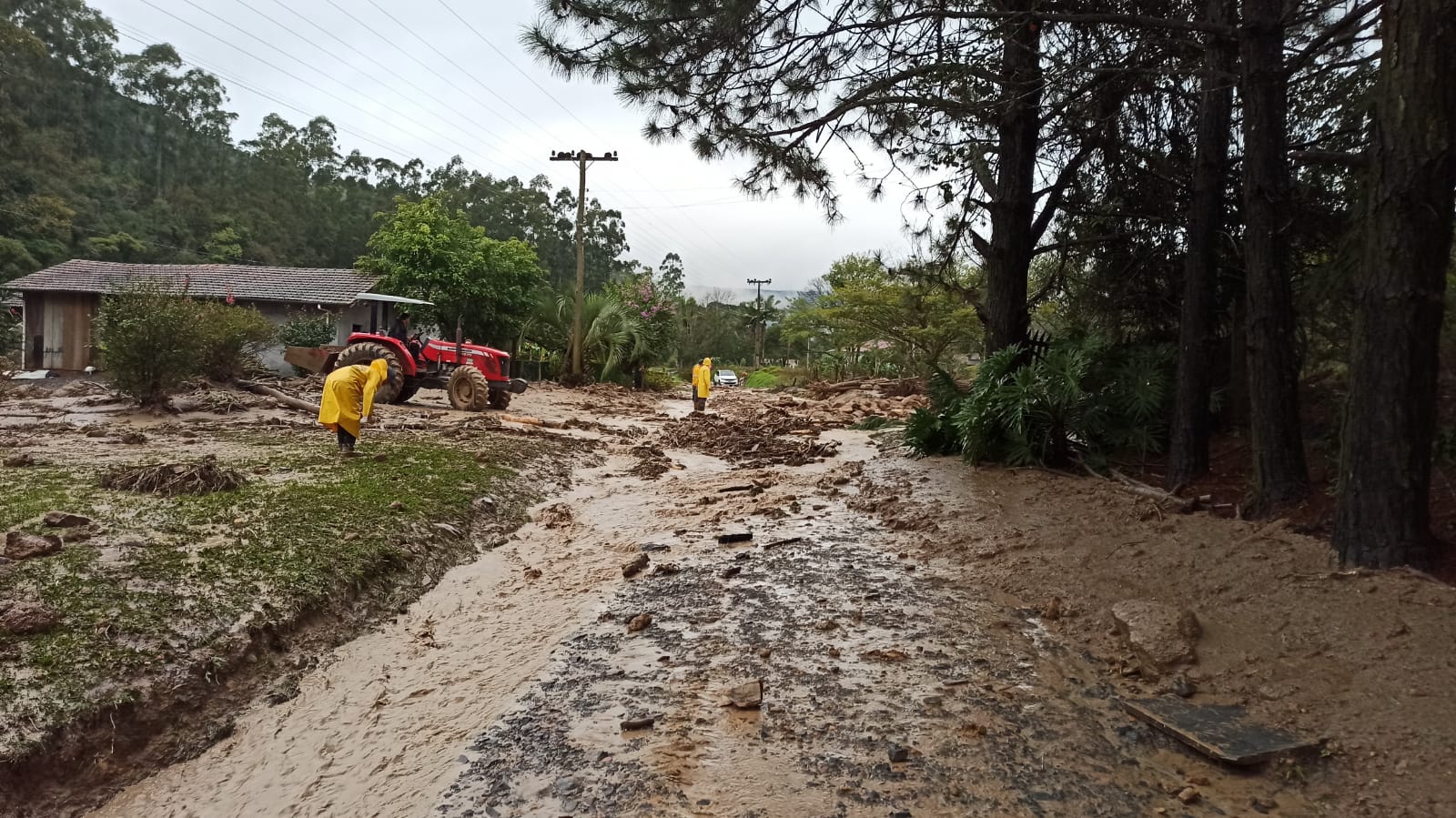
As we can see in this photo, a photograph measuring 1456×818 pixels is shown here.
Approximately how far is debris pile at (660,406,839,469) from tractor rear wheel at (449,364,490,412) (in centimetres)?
346

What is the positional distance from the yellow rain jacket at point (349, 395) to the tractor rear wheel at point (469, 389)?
251 inches

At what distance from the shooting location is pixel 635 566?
6.23m

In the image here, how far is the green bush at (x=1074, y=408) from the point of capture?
8344mm

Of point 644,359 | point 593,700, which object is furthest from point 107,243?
point 593,700

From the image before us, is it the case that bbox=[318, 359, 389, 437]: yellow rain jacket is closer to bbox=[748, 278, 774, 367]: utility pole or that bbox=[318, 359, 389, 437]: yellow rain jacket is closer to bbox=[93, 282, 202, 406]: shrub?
bbox=[93, 282, 202, 406]: shrub

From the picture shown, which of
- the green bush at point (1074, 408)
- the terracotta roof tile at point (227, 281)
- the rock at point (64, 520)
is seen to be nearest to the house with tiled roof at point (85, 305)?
the terracotta roof tile at point (227, 281)

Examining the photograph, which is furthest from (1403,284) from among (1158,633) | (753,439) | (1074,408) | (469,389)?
(469,389)

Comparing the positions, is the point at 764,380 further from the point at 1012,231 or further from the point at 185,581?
the point at 185,581

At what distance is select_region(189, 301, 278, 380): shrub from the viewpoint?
1496 centimetres

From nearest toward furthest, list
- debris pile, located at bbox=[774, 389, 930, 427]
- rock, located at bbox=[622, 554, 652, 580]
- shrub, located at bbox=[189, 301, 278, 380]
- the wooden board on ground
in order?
the wooden board on ground
rock, located at bbox=[622, 554, 652, 580]
shrub, located at bbox=[189, 301, 278, 380]
debris pile, located at bbox=[774, 389, 930, 427]

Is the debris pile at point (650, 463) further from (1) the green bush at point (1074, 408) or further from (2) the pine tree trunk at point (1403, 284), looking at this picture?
(2) the pine tree trunk at point (1403, 284)

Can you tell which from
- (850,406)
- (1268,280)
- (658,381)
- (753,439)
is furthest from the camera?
(658,381)

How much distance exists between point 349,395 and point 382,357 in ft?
20.2

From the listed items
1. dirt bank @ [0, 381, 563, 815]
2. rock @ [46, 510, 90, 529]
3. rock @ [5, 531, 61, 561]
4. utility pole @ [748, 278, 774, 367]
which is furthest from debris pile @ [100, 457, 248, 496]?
utility pole @ [748, 278, 774, 367]
